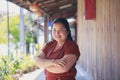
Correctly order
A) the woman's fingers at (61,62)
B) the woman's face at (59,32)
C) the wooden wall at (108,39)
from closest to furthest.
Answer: the woman's fingers at (61,62) → the woman's face at (59,32) → the wooden wall at (108,39)

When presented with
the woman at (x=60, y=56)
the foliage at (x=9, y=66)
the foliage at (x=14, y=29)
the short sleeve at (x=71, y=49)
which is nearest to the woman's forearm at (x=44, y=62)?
the woman at (x=60, y=56)

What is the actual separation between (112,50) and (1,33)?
378 inches

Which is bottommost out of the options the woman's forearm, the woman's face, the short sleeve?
the woman's forearm

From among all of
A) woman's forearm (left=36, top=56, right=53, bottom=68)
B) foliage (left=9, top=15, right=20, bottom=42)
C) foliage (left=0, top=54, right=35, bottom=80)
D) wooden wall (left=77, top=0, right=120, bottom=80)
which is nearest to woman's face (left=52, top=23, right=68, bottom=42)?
woman's forearm (left=36, top=56, right=53, bottom=68)

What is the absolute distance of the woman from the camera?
2.15 m

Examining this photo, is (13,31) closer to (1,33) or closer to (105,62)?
(1,33)

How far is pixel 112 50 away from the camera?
14.0 ft

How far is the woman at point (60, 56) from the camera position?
215cm

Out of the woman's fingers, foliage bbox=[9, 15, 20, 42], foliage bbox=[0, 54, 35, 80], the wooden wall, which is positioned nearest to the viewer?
the woman's fingers

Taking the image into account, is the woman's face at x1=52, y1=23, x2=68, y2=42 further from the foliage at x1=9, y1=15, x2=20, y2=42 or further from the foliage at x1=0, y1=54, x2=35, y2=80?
the foliage at x1=9, y1=15, x2=20, y2=42

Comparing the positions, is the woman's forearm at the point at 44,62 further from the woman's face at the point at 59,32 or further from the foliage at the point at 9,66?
the foliage at the point at 9,66

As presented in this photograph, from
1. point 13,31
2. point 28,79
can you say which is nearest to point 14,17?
point 13,31

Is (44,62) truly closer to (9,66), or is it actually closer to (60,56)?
(60,56)

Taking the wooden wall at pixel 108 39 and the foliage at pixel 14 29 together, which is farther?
the foliage at pixel 14 29
